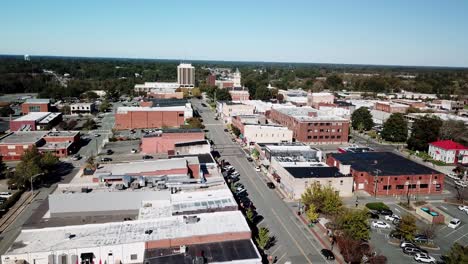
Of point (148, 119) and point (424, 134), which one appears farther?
point (148, 119)

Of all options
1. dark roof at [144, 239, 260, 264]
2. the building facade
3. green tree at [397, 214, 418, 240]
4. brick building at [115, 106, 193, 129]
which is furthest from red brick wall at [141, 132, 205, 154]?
the building facade

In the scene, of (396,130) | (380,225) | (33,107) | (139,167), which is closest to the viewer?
(380,225)

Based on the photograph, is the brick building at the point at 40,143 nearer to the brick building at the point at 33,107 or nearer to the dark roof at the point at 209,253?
the brick building at the point at 33,107

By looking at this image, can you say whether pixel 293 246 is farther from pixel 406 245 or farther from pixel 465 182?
pixel 465 182

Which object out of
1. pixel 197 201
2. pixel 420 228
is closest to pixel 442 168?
pixel 420 228

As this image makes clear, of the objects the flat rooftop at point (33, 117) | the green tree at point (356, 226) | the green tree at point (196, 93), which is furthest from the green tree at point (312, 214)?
the green tree at point (196, 93)

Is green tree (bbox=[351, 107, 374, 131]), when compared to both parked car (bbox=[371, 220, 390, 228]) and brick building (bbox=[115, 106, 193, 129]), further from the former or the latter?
parked car (bbox=[371, 220, 390, 228])

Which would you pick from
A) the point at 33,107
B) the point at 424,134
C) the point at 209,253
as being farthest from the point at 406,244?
the point at 33,107

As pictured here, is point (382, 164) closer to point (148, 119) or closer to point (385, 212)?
point (385, 212)
